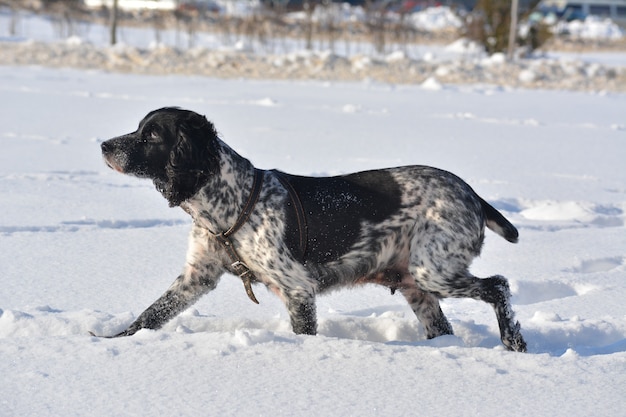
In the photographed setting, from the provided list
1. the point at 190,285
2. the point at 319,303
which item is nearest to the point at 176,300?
the point at 190,285

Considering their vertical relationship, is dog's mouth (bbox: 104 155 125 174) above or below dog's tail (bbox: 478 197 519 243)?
above

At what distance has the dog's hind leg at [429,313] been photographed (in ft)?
14.0

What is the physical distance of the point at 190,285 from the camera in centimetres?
409

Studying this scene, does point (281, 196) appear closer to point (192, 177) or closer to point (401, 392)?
point (192, 177)

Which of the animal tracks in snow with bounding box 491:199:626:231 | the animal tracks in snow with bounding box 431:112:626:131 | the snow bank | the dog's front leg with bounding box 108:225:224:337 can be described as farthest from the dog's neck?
the snow bank

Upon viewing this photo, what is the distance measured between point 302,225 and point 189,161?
0.56 metres

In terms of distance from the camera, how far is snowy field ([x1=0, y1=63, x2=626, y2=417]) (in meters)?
3.08

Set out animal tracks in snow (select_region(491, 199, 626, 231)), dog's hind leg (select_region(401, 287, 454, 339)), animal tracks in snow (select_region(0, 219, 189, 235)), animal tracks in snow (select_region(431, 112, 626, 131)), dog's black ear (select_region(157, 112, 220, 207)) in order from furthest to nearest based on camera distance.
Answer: animal tracks in snow (select_region(431, 112, 626, 131)) < animal tracks in snow (select_region(491, 199, 626, 231)) < animal tracks in snow (select_region(0, 219, 189, 235)) < dog's hind leg (select_region(401, 287, 454, 339)) < dog's black ear (select_region(157, 112, 220, 207))

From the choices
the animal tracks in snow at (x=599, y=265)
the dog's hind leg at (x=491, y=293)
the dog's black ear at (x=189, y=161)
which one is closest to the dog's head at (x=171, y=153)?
the dog's black ear at (x=189, y=161)

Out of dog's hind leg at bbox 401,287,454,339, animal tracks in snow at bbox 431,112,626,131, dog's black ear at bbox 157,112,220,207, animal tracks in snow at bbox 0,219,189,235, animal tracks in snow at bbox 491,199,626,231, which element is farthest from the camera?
animal tracks in snow at bbox 431,112,626,131

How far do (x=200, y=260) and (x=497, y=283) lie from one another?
1.33 meters

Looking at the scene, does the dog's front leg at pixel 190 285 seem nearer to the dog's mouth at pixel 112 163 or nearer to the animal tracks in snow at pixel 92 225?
the dog's mouth at pixel 112 163

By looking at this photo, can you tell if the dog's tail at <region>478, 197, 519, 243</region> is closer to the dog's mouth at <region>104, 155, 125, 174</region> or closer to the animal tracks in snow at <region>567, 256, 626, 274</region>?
the animal tracks in snow at <region>567, 256, 626, 274</region>

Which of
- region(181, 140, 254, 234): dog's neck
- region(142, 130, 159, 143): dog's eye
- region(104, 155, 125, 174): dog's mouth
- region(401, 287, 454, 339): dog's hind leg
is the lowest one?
region(401, 287, 454, 339): dog's hind leg
